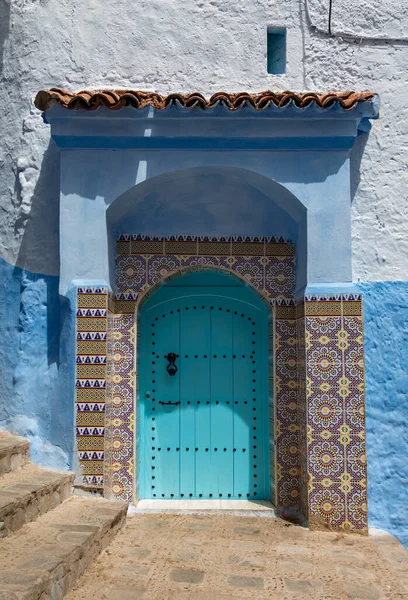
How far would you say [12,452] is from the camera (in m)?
4.36

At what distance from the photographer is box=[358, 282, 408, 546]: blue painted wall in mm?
4797

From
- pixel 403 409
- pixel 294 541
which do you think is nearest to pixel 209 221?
pixel 403 409

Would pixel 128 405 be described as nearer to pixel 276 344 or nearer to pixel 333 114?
pixel 276 344

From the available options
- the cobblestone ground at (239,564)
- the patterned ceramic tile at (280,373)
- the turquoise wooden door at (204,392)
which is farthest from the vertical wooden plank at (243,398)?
the cobblestone ground at (239,564)

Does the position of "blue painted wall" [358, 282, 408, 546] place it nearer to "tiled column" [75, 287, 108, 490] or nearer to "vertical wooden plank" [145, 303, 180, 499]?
"vertical wooden plank" [145, 303, 180, 499]

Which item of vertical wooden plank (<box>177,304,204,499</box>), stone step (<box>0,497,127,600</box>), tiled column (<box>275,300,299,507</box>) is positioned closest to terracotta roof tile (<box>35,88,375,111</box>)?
tiled column (<box>275,300,299,507</box>)

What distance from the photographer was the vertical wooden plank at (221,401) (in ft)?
17.1

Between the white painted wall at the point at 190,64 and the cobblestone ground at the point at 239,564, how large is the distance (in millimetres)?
2318

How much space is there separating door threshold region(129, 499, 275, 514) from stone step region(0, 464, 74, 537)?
76 cm

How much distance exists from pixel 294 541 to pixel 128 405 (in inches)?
63.8

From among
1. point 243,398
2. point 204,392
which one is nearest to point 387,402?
point 243,398

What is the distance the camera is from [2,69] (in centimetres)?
539

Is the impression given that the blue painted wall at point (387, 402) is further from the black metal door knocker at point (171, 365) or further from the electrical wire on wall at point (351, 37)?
the electrical wire on wall at point (351, 37)

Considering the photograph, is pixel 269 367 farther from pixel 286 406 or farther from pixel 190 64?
pixel 190 64
